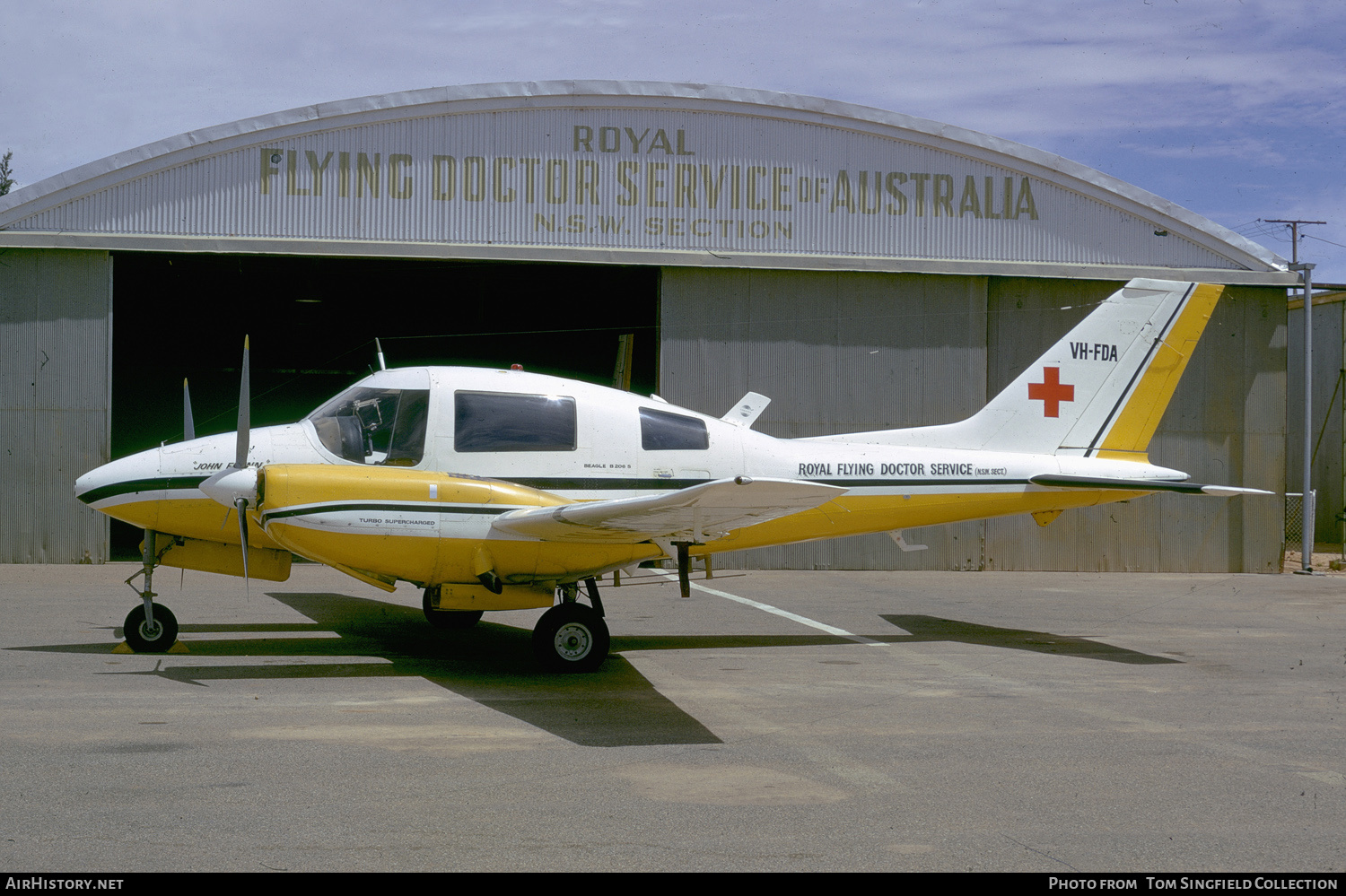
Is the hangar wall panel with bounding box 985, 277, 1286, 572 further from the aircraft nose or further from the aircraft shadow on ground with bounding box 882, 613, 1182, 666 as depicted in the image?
the aircraft nose

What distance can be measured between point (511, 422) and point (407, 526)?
1.54 metres

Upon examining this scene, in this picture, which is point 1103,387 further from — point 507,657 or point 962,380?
point 962,380

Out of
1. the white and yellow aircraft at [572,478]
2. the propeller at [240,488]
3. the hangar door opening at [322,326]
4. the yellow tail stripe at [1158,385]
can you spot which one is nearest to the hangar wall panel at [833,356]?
the hangar door opening at [322,326]

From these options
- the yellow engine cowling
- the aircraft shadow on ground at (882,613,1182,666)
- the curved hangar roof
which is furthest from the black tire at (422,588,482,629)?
the curved hangar roof

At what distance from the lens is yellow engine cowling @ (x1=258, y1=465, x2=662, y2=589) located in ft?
26.4

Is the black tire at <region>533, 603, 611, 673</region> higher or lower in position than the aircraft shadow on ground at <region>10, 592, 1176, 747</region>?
higher

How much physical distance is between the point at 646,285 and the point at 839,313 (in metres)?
4.69

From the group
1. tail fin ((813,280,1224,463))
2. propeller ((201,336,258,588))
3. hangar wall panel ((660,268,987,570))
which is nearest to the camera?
propeller ((201,336,258,588))

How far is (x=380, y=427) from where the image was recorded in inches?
358

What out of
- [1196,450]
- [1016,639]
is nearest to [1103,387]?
[1016,639]

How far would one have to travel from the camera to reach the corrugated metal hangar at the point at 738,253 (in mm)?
17000

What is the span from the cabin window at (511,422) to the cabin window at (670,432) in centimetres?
71

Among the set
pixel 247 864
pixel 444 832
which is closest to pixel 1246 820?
pixel 444 832

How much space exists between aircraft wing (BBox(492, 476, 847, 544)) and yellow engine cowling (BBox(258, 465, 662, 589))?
0.20 meters
